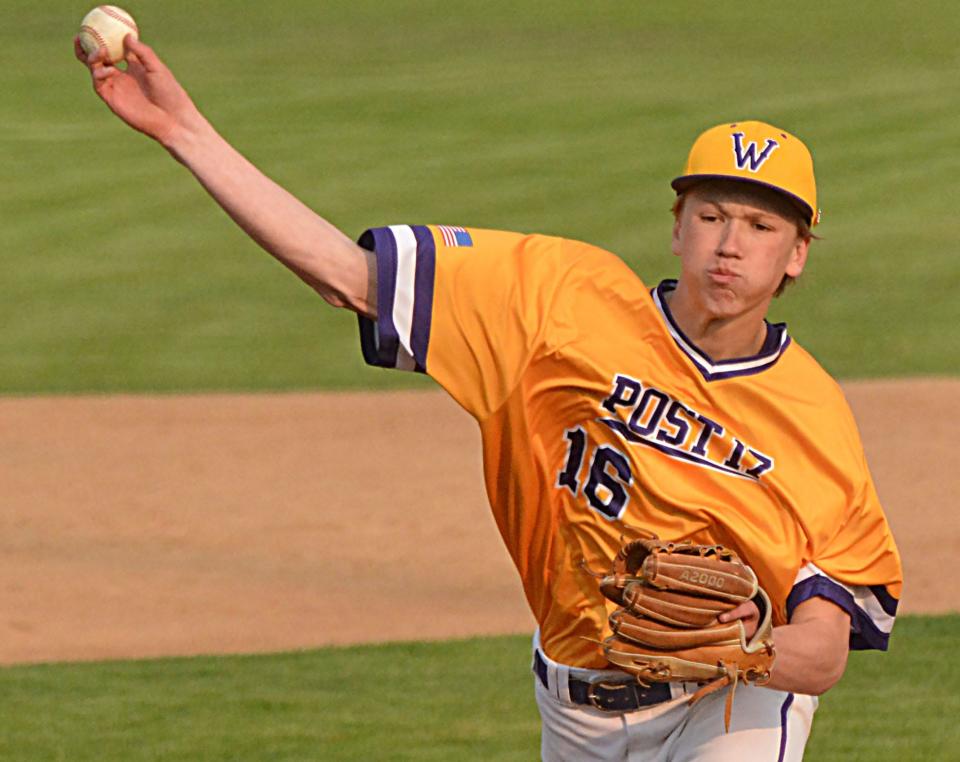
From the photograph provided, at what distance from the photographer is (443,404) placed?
13.4 m

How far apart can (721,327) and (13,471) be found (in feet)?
27.0

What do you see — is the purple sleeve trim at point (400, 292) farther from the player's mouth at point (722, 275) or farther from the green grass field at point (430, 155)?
the green grass field at point (430, 155)

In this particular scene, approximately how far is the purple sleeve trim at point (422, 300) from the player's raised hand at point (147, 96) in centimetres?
52

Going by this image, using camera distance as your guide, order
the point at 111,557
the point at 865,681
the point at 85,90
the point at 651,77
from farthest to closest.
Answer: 1. the point at 651,77
2. the point at 85,90
3. the point at 111,557
4. the point at 865,681

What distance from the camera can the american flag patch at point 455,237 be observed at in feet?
12.5

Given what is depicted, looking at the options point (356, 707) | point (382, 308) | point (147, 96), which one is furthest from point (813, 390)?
point (356, 707)

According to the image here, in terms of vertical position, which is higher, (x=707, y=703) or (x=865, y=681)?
(x=707, y=703)

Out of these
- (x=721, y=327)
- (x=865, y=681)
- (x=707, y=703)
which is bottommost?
(x=865, y=681)

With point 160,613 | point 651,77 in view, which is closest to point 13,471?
point 160,613

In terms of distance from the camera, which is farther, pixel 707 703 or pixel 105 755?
pixel 105 755

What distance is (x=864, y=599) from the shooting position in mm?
3930

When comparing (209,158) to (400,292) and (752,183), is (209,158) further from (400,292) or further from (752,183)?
(752,183)

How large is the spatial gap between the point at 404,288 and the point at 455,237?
213 millimetres

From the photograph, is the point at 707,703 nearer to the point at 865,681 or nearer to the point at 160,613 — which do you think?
the point at 865,681
